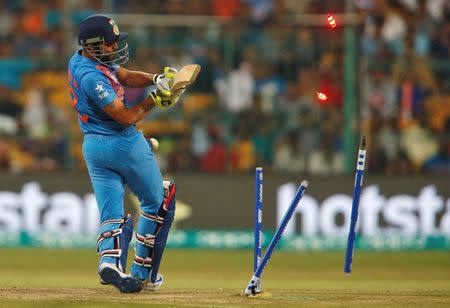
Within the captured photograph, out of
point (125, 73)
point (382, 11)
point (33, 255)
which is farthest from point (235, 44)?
point (125, 73)

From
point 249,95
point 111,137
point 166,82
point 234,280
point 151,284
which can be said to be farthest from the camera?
point 249,95

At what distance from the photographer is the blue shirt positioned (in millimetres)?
7598

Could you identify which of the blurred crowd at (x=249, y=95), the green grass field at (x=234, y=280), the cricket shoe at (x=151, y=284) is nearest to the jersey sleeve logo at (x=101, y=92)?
the green grass field at (x=234, y=280)

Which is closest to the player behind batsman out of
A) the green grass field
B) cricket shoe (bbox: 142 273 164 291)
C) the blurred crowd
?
cricket shoe (bbox: 142 273 164 291)

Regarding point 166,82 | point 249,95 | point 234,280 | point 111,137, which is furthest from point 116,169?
point 249,95

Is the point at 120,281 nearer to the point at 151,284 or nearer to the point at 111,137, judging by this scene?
the point at 151,284

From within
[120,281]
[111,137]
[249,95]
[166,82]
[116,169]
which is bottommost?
[120,281]

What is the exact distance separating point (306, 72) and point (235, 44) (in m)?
1.05

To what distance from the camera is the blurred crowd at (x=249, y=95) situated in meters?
15.1

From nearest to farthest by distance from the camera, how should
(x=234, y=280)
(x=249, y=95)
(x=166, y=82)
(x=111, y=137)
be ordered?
(x=166, y=82), (x=111, y=137), (x=234, y=280), (x=249, y=95)

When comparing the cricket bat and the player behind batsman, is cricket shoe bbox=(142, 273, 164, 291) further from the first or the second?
the cricket bat

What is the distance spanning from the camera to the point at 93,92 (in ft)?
24.9

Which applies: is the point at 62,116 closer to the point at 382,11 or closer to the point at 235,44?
the point at 235,44

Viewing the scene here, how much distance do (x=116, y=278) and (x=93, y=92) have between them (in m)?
1.30
